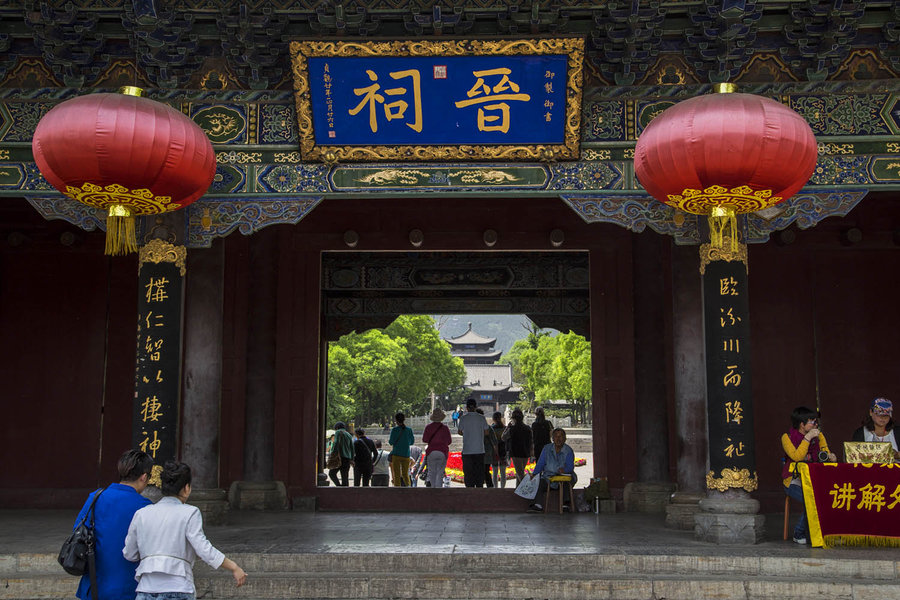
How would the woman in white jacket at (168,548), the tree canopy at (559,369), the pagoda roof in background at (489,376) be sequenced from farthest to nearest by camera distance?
the pagoda roof in background at (489,376) → the tree canopy at (559,369) → the woman in white jacket at (168,548)

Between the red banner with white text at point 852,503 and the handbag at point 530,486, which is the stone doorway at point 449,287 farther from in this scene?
the red banner with white text at point 852,503

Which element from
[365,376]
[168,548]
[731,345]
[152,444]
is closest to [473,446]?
[731,345]

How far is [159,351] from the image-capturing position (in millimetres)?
6887

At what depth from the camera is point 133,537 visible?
3.70 metres

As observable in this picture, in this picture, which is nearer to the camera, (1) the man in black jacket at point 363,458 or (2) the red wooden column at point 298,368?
(2) the red wooden column at point 298,368

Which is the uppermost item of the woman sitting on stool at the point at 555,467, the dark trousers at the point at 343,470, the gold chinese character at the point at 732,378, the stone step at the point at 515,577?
the gold chinese character at the point at 732,378

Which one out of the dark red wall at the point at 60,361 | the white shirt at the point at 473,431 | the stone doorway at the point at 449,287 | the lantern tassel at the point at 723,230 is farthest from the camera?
the stone doorway at the point at 449,287

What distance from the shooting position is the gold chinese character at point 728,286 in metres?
6.77

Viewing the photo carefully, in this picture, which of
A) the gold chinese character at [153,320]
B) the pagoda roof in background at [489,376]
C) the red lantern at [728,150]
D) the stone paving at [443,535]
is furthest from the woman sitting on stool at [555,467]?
the pagoda roof in background at [489,376]

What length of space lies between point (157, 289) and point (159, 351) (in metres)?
0.52

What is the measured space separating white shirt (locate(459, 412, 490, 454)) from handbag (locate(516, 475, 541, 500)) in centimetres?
197

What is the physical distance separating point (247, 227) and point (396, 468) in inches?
227

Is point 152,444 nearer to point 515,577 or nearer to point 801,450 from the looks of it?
point 515,577

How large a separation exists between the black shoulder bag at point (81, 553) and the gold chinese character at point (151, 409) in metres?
3.14
